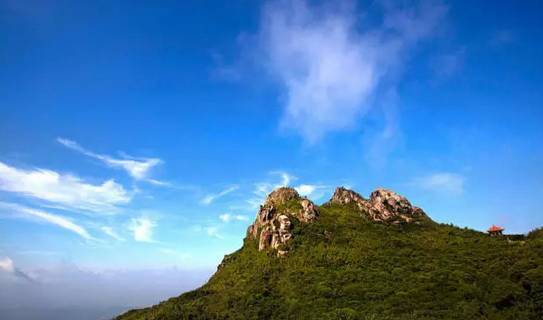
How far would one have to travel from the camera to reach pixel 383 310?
88438mm

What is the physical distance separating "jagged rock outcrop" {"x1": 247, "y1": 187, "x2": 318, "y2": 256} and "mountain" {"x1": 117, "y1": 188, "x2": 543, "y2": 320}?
0.39 m

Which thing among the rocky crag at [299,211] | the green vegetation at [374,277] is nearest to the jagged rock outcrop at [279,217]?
the rocky crag at [299,211]

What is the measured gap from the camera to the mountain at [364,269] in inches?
3504

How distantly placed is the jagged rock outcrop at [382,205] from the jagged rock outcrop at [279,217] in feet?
59.8

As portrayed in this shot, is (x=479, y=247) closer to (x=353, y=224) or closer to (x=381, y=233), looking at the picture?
(x=381, y=233)

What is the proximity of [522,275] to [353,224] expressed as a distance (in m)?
57.5

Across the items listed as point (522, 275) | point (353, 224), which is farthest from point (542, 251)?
point (353, 224)

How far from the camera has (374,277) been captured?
107438mm

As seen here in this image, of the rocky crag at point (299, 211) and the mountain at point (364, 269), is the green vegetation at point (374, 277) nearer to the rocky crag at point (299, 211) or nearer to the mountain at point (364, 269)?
the mountain at point (364, 269)

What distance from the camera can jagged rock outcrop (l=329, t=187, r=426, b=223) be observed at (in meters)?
152

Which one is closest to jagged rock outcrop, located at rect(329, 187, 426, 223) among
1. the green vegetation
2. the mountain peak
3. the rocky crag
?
the rocky crag

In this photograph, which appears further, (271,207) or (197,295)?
(271,207)

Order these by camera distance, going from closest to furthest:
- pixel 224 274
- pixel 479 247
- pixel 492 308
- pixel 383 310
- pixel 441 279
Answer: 1. pixel 492 308
2. pixel 383 310
3. pixel 441 279
4. pixel 479 247
5. pixel 224 274

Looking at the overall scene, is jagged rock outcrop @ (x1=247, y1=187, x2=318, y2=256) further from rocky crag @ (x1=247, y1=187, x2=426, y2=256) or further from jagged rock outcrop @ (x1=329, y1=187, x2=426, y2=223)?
jagged rock outcrop @ (x1=329, y1=187, x2=426, y2=223)
